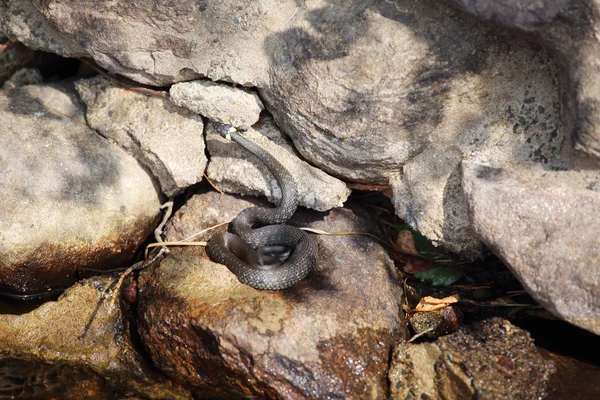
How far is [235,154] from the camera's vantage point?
16.9 ft

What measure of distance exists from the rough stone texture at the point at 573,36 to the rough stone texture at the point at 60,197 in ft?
11.5

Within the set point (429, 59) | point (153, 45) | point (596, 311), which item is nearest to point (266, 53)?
point (153, 45)

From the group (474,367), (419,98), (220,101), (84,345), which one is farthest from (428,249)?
(84,345)

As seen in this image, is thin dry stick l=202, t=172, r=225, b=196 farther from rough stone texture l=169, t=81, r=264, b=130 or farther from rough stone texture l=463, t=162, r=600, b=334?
rough stone texture l=463, t=162, r=600, b=334

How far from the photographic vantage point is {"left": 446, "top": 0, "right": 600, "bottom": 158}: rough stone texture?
342 centimetres

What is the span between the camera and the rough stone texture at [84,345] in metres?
4.37

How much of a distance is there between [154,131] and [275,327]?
2.28 m

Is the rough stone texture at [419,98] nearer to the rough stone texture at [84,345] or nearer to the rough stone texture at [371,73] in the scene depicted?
the rough stone texture at [371,73]

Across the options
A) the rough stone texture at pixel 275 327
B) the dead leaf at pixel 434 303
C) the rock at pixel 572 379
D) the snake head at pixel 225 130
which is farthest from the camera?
the snake head at pixel 225 130

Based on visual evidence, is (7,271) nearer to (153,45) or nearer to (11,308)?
(11,308)

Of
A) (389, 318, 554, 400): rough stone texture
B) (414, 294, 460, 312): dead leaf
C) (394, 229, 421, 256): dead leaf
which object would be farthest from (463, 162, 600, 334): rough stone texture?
(394, 229, 421, 256): dead leaf

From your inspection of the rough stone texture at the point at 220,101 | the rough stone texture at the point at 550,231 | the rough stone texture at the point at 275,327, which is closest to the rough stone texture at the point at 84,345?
the rough stone texture at the point at 275,327

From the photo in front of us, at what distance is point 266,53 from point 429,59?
1.41 metres

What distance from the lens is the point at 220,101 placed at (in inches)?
189
